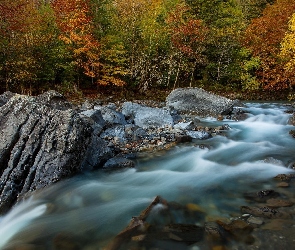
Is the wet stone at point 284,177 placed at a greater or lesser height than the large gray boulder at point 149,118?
lesser

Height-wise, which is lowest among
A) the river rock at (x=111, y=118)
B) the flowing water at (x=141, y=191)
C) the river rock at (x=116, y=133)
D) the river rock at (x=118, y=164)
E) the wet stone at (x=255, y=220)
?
the flowing water at (x=141, y=191)

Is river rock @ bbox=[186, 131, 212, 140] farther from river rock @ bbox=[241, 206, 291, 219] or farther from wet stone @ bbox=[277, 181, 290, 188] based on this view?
river rock @ bbox=[241, 206, 291, 219]

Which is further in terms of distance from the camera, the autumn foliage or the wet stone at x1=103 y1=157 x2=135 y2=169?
the autumn foliage

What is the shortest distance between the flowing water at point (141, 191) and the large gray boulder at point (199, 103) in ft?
18.1

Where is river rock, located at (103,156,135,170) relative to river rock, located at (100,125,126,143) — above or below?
below

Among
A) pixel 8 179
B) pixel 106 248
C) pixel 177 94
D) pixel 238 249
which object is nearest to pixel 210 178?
pixel 238 249

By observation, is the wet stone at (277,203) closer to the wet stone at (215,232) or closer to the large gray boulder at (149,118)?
the wet stone at (215,232)

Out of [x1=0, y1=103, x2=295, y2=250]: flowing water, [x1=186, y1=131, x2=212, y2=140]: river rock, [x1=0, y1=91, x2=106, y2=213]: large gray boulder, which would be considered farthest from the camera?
[x1=186, y1=131, x2=212, y2=140]: river rock

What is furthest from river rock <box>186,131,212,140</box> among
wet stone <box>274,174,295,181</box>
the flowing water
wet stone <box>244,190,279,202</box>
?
wet stone <box>244,190,279,202</box>

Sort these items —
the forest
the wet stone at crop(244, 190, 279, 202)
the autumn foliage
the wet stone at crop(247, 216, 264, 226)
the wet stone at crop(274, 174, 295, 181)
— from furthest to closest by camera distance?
1. the autumn foliage
2. the forest
3. the wet stone at crop(274, 174, 295, 181)
4. the wet stone at crop(244, 190, 279, 202)
5. the wet stone at crop(247, 216, 264, 226)

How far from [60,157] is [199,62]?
22.5 m

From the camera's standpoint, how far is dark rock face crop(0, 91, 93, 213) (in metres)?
5.71

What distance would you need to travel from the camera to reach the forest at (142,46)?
790 inches

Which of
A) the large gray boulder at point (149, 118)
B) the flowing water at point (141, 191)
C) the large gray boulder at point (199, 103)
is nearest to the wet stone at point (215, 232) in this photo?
the flowing water at point (141, 191)
